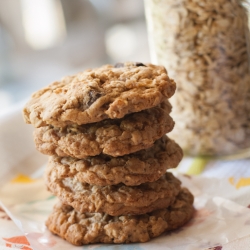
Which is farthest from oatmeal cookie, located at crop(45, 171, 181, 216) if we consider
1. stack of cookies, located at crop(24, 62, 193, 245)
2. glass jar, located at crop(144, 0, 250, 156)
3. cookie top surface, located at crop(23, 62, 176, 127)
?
glass jar, located at crop(144, 0, 250, 156)

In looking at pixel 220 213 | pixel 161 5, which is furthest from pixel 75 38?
pixel 220 213

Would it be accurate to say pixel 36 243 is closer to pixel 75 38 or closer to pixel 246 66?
pixel 246 66

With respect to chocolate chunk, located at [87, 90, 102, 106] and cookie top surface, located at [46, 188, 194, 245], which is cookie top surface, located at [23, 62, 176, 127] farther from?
cookie top surface, located at [46, 188, 194, 245]

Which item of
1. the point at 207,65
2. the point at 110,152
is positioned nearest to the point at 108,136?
the point at 110,152

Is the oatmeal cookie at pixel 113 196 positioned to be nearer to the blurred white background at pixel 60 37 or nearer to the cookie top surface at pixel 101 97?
the cookie top surface at pixel 101 97

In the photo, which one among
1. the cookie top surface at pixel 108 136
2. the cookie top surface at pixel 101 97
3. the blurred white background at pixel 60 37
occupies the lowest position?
the blurred white background at pixel 60 37

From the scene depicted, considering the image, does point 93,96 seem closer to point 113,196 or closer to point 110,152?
point 110,152

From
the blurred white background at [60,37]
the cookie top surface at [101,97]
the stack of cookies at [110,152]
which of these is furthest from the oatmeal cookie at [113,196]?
the blurred white background at [60,37]
